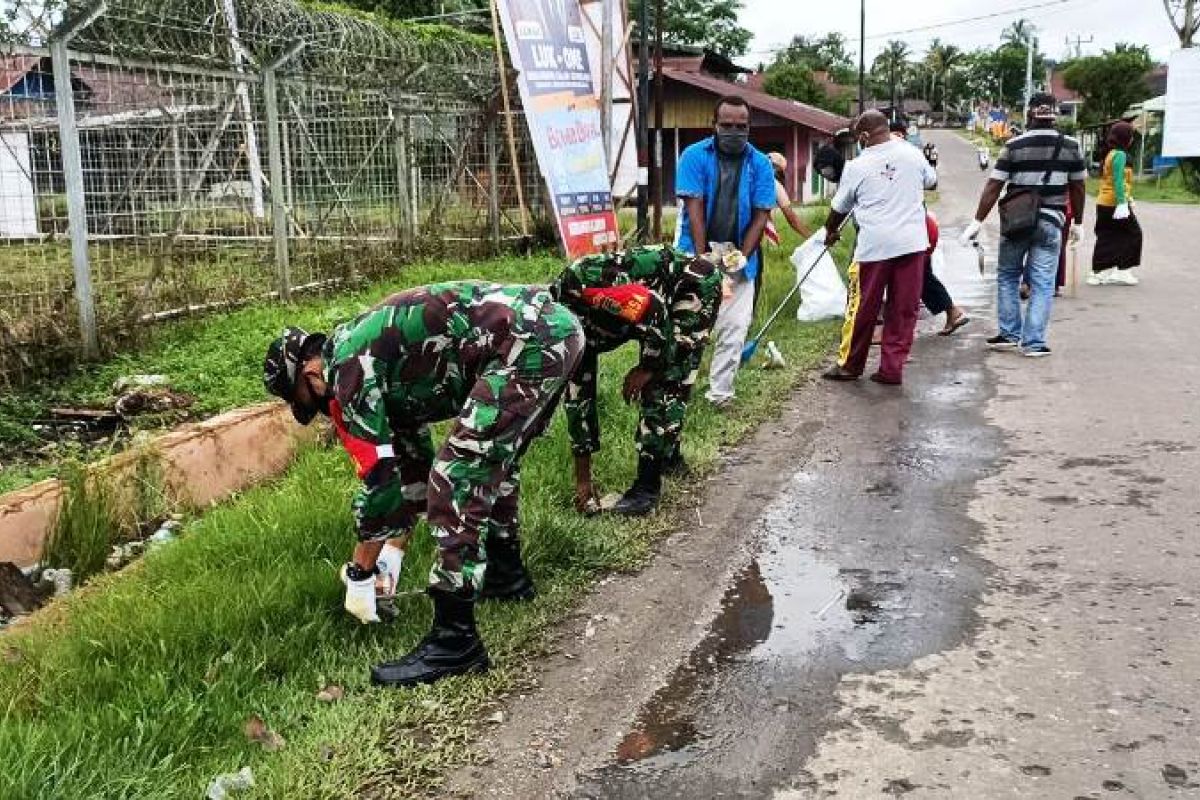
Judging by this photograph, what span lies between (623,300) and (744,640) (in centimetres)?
133

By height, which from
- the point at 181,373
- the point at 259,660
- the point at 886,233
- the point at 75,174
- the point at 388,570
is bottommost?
the point at 259,660

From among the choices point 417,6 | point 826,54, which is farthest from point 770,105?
point 826,54

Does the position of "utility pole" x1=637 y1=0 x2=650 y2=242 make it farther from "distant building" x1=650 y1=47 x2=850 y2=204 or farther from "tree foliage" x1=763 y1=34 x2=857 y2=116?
"tree foliage" x1=763 y1=34 x2=857 y2=116

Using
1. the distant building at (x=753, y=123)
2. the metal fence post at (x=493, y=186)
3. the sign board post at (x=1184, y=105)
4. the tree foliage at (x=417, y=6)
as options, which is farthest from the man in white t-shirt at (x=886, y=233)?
the sign board post at (x=1184, y=105)

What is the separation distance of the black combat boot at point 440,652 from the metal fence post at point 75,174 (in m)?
4.42

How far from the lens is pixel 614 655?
374 centimetres

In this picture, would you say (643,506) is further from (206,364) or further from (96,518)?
(206,364)

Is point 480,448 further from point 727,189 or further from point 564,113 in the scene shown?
point 564,113

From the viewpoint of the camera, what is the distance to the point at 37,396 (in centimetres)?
634

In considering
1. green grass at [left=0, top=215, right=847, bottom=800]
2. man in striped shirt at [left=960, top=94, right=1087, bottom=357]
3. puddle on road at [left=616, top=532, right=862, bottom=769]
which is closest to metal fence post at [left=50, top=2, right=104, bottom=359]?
green grass at [left=0, top=215, right=847, bottom=800]

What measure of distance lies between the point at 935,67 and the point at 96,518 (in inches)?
5035

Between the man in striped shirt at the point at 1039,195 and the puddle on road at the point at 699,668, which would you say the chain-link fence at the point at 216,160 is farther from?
the man in striped shirt at the point at 1039,195

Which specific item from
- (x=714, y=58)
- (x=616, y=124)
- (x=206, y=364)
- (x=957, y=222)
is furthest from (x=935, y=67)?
(x=206, y=364)

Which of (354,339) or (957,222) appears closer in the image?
(354,339)
